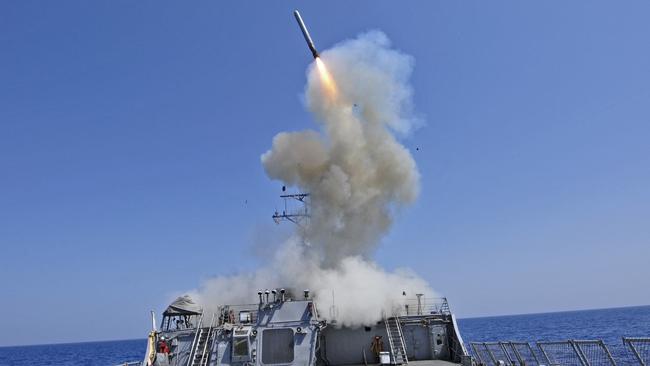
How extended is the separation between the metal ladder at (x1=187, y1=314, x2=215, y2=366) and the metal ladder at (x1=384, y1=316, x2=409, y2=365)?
24.5 feet

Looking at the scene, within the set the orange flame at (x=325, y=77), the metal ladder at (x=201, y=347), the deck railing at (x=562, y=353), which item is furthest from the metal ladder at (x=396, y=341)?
the orange flame at (x=325, y=77)

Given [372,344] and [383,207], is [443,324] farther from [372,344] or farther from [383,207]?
[383,207]

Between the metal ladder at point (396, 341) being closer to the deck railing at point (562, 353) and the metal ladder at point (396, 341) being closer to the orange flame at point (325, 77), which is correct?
the deck railing at point (562, 353)

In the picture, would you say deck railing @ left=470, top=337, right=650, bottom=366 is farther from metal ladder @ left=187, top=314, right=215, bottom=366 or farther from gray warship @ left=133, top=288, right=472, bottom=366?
metal ladder @ left=187, top=314, right=215, bottom=366

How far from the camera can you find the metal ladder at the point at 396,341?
23.8m

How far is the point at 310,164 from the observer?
30812mm

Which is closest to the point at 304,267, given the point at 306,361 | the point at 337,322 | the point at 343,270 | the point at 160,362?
the point at 343,270

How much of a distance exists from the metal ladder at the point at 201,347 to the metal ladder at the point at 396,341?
746cm

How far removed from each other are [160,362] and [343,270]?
31.7 ft

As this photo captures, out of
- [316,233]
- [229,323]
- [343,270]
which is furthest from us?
[316,233]

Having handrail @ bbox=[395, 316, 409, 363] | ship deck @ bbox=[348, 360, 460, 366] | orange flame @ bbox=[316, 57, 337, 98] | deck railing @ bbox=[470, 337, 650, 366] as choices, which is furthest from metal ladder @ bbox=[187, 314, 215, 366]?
orange flame @ bbox=[316, 57, 337, 98]

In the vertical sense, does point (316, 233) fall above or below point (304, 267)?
above

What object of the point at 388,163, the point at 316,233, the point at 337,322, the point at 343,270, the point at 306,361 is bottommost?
the point at 306,361

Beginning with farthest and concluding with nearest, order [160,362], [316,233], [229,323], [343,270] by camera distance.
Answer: [316,233]
[343,270]
[229,323]
[160,362]
